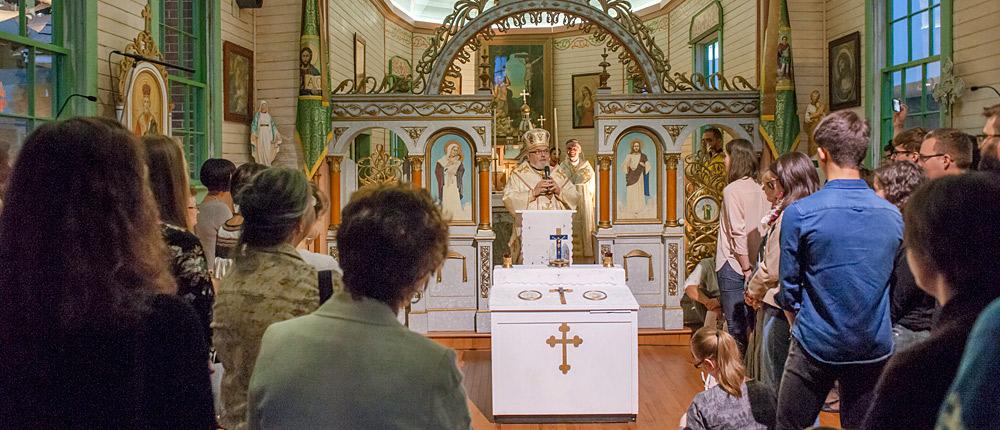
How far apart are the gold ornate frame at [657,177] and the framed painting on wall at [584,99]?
22.2 feet

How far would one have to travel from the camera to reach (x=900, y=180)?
337cm

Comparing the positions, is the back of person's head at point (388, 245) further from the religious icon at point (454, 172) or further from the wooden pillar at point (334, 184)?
the wooden pillar at point (334, 184)

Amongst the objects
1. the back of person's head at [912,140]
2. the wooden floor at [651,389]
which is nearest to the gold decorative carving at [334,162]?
the wooden floor at [651,389]

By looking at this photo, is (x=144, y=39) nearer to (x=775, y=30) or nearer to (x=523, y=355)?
(x=523, y=355)

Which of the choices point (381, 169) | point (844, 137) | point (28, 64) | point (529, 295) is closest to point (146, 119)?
point (28, 64)

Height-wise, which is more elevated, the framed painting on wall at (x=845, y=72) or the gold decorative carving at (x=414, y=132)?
the framed painting on wall at (x=845, y=72)

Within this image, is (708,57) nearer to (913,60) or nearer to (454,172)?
(913,60)

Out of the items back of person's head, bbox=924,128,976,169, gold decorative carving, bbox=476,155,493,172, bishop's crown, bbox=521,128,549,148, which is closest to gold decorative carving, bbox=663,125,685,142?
bishop's crown, bbox=521,128,549,148

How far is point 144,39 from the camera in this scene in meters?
5.66

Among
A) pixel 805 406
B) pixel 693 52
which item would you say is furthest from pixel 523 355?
pixel 693 52

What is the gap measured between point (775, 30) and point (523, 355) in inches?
189

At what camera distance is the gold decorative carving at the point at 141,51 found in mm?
5449

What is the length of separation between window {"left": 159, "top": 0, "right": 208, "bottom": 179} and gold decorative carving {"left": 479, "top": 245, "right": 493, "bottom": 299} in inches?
115

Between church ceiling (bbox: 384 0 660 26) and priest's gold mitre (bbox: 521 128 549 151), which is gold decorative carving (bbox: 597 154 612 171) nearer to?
priest's gold mitre (bbox: 521 128 549 151)
